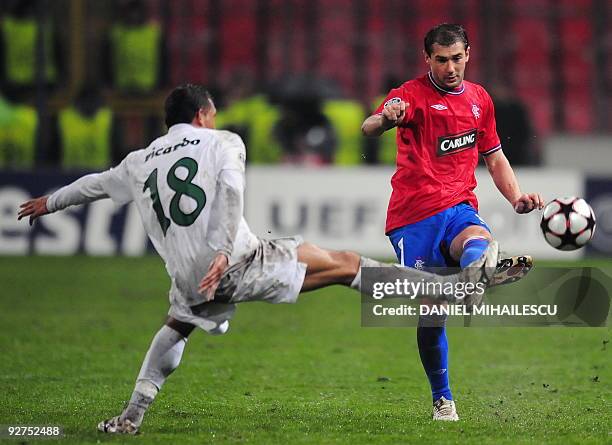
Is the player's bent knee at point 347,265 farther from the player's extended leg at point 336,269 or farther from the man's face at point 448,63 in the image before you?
the man's face at point 448,63

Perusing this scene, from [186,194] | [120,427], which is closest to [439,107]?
[186,194]

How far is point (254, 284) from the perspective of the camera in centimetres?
646

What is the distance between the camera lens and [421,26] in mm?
21906

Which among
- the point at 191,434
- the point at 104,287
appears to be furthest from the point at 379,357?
the point at 104,287

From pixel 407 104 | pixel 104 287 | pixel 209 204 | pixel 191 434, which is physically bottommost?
pixel 104 287

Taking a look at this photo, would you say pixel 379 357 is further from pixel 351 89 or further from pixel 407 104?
pixel 351 89

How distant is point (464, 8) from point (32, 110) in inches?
305

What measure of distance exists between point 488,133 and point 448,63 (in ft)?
1.85

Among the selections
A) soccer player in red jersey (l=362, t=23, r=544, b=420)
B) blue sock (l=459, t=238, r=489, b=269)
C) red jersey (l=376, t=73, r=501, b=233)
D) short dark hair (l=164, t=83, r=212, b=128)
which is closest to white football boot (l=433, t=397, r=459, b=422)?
soccer player in red jersey (l=362, t=23, r=544, b=420)

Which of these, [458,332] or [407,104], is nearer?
[407,104]

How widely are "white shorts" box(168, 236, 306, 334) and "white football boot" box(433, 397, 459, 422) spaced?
124 cm

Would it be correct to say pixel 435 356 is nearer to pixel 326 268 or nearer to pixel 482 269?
pixel 482 269

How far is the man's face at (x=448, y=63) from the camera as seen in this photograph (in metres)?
7.02

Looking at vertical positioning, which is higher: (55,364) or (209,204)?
(209,204)
